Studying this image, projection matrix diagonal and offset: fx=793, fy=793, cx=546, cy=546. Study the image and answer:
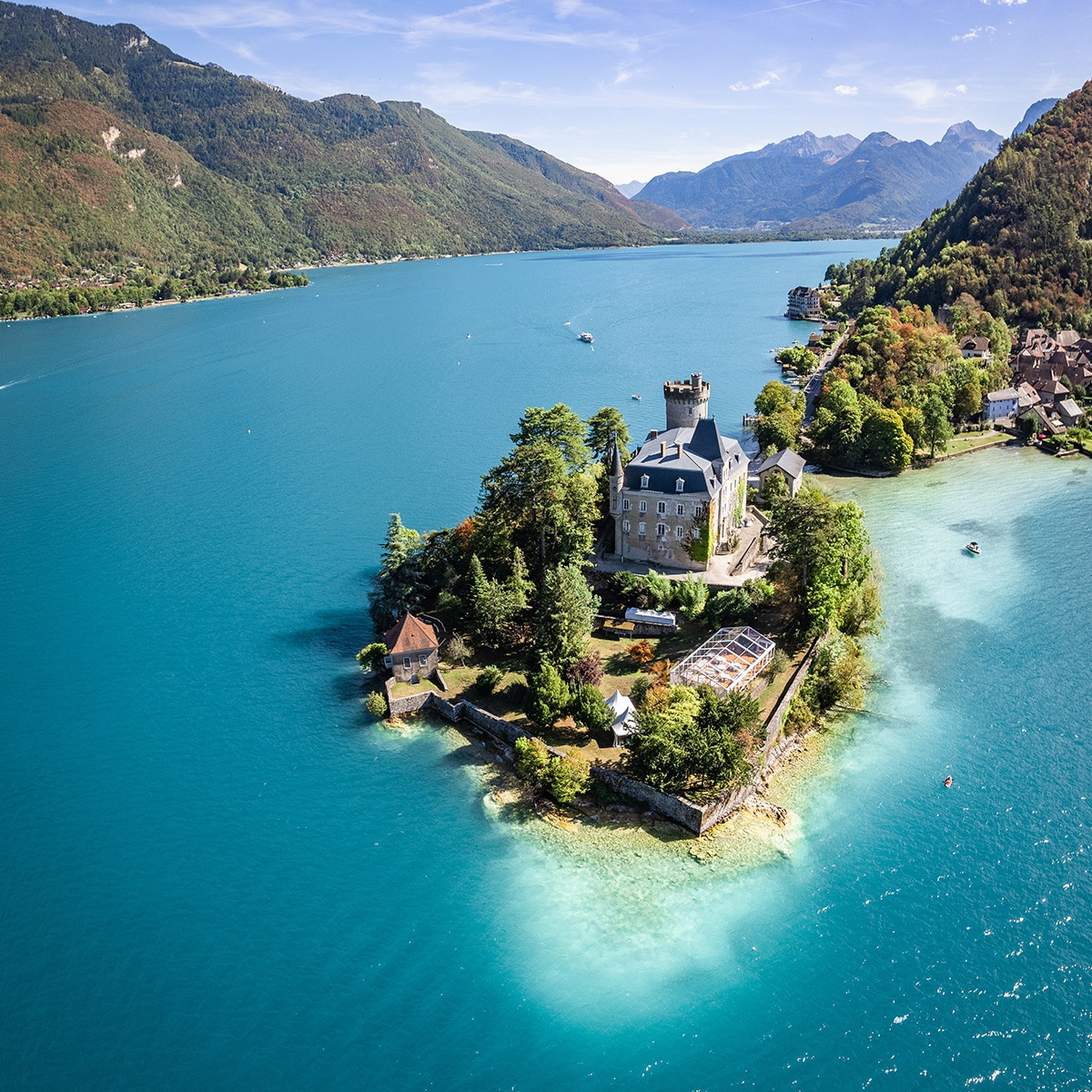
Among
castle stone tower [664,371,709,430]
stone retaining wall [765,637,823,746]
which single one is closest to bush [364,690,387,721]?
stone retaining wall [765,637,823,746]

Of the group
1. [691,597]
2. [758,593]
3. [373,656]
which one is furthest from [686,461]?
[373,656]

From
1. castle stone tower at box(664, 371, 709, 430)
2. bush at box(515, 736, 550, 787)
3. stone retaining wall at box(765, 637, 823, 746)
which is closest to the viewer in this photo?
bush at box(515, 736, 550, 787)

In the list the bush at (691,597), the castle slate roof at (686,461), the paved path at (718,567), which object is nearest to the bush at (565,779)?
the bush at (691,597)

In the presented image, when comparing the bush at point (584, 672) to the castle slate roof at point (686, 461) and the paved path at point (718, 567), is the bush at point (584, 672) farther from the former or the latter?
the castle slate roof at point (686, 461)

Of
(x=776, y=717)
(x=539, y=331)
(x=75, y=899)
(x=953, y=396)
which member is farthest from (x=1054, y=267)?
(x=75, y=899)

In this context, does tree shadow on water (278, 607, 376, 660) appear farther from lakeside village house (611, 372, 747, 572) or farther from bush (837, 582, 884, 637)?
bush (837, 582, 884, 637)
